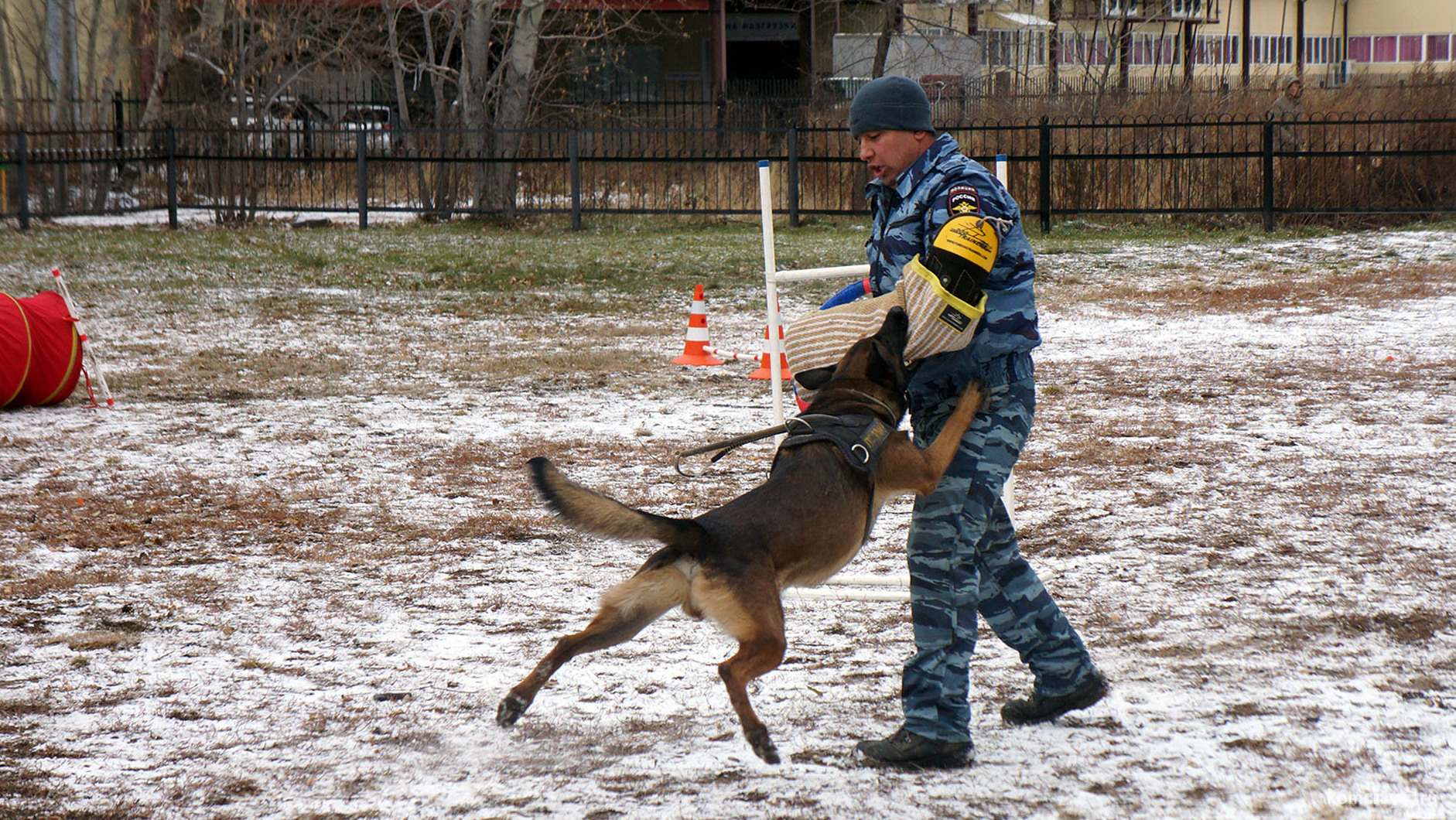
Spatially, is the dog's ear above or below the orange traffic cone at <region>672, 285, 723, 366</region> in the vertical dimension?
above

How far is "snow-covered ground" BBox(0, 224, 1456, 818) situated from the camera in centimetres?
327

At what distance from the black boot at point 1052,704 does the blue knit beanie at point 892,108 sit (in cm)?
165

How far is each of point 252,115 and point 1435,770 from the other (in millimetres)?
23305

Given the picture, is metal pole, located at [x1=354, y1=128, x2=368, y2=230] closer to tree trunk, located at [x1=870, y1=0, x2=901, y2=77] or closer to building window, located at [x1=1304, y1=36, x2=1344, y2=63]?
tree trunk, located at [x1=870, y1=0, x2=901, y2=77]

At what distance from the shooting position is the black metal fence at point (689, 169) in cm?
1752

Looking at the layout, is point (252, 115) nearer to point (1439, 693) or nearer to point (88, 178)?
point (88, 178)

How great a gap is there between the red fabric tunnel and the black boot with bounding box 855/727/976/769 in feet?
23.0

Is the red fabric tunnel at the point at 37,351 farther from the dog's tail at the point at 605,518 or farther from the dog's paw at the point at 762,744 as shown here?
the dog's paw at the point at 762,744

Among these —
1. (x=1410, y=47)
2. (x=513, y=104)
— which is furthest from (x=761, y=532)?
(x=1410, y=47)

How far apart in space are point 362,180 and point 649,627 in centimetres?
1640

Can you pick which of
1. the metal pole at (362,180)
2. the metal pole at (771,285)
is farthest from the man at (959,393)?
the metal pole at (362,180)

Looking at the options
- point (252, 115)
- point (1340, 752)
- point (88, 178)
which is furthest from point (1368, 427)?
point (252, 115)

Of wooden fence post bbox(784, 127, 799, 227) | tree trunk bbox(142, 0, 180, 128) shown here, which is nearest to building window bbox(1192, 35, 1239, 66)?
wooden fence post bbox(784, 127, 799, 227)

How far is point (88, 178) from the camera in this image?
19.7 meters
